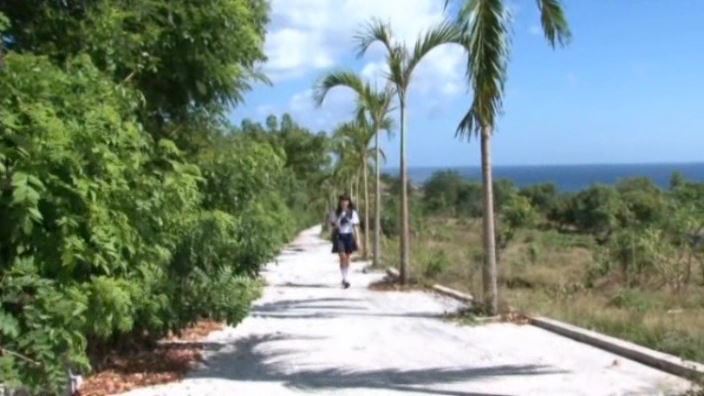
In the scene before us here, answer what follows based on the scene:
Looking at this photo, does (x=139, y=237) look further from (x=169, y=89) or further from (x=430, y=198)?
(x=430, y=198)

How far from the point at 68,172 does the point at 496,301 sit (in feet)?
28.7

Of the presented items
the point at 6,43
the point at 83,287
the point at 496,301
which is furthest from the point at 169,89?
the point at 496,301

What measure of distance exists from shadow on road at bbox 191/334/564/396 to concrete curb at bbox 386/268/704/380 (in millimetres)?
947

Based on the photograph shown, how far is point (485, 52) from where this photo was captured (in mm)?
11016

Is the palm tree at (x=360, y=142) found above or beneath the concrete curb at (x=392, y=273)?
above

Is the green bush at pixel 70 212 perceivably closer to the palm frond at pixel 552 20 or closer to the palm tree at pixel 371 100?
the palm frond at pixel 552 20

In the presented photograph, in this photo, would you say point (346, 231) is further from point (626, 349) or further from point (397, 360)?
point (626, 349)

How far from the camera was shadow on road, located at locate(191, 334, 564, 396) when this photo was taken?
8.25 meters

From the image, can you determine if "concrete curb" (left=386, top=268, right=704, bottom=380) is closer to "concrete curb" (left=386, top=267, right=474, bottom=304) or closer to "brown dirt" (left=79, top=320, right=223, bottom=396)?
"concrete curb" (left=386, top=267, right=474, bottom=304)

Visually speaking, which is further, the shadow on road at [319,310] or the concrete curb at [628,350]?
the shadow on road at [319,310]

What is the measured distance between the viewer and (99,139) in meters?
5.24

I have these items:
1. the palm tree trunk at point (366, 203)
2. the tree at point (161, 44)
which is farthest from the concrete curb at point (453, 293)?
the palm tree trunk at point (366, 203)

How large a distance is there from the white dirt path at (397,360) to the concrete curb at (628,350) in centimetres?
12

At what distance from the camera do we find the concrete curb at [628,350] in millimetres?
8109
